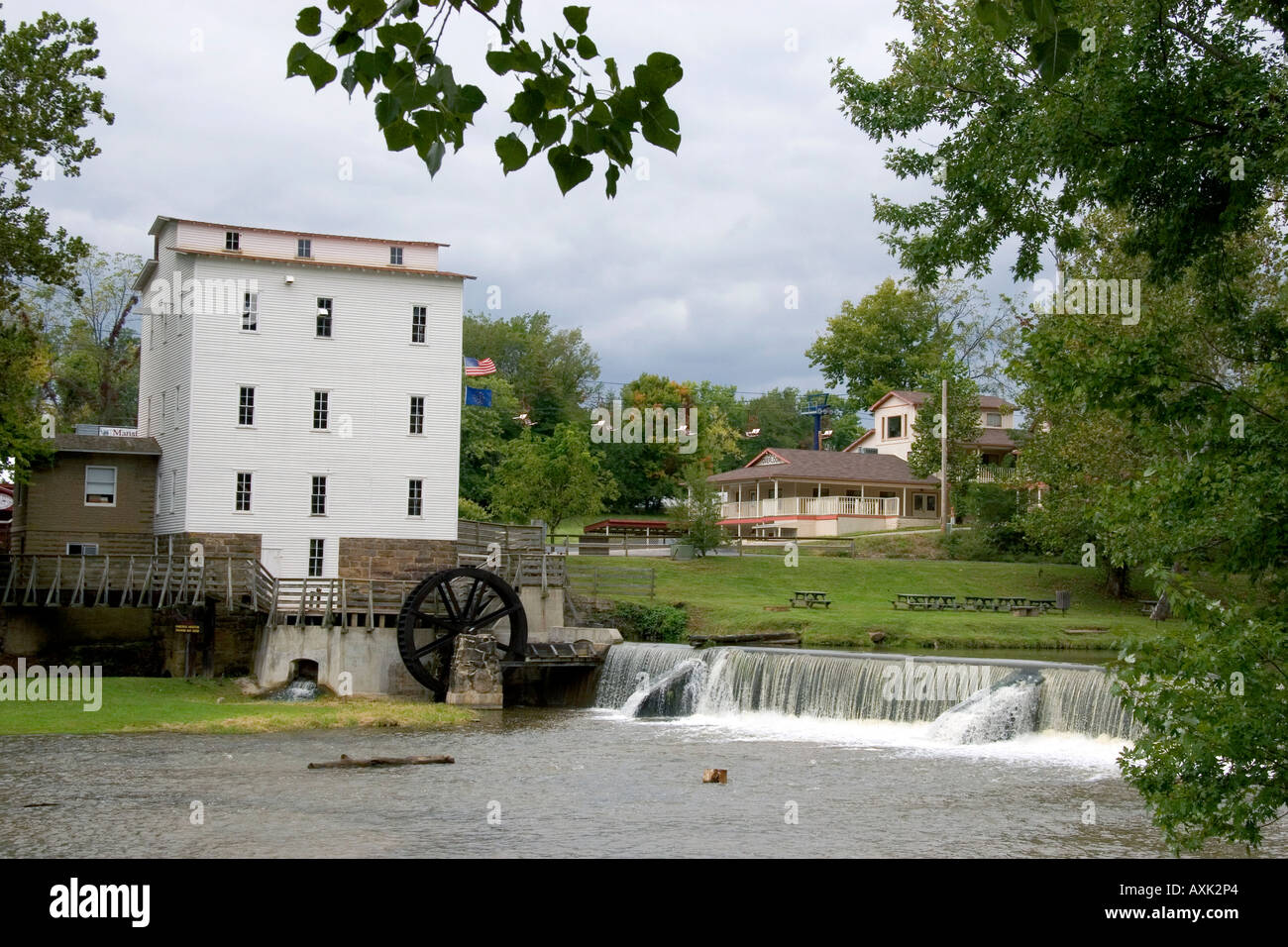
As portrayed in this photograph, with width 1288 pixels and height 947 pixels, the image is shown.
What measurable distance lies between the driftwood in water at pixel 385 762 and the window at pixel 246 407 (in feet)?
53.4

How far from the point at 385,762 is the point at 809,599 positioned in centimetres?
2211

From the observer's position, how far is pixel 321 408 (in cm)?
3431

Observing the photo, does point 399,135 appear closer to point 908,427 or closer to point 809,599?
point 809,599

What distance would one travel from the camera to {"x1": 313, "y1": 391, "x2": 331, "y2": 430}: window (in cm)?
3425

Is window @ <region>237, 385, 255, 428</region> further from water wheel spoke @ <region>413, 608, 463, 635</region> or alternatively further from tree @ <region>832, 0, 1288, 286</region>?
tree @ <region>832, 0, 1288, 286</region>

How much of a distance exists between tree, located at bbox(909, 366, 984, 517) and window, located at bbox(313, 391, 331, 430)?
100 ft

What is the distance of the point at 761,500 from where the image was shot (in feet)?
206

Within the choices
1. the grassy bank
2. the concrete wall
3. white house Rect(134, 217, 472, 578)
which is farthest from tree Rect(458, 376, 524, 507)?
the grassy bank

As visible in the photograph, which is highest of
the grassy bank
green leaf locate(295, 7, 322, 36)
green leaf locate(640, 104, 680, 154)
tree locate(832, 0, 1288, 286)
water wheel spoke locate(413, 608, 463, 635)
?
tree locate(832, 0, 1288, 286)

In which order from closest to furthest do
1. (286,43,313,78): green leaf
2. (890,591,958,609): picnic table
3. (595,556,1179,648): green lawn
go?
(286,43,313,78): green leaf → (595,556,1179,648): green lawn → (890,591,958,609): picnic table

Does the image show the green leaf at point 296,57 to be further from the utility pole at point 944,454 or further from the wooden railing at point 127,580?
the utility pole at point 944,454

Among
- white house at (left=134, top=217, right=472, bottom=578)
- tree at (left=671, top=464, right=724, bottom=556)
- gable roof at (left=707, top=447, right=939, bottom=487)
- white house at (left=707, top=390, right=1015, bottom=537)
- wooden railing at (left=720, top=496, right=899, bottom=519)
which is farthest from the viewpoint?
gable roof at (left=707, top=447, right=939, bottom=487)

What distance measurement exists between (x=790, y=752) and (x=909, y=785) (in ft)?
12.0
